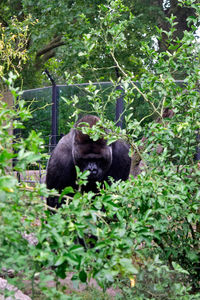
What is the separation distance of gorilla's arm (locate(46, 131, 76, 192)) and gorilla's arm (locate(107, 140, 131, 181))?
0.44 m

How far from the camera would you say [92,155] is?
4340 mm

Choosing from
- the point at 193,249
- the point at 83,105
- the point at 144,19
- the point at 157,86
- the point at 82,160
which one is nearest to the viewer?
the point at 193,249

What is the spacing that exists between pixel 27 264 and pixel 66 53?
10935 mm

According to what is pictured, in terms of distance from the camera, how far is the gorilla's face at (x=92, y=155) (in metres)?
4.35

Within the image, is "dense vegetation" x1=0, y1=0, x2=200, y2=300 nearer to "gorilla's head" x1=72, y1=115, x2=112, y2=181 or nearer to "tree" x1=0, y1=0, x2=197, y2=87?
"gorilla's head" x1=72, y1=115, x2=112, y2=181

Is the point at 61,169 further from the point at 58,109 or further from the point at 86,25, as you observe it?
the point at 86,25

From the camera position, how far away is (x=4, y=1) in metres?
15.7

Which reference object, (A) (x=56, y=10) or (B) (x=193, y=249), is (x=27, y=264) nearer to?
(B) (x=193, y=249)

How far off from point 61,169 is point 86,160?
0.31 m

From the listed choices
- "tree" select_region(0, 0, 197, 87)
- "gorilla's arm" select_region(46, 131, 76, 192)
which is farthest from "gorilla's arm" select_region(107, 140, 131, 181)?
"tree" select_region(0, 0, 197, 87)

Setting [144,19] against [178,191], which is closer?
[178,191]

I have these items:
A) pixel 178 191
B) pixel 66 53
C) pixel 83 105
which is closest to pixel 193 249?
pixel 178 191

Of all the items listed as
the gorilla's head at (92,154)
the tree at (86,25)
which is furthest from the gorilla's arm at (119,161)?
the tree at (86,25)

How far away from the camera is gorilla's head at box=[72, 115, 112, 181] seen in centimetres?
435
